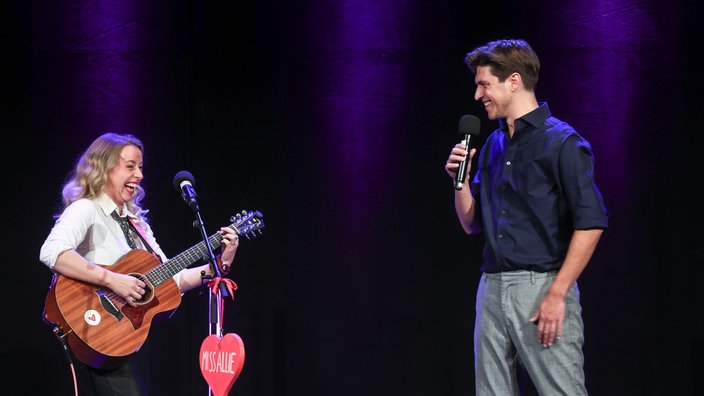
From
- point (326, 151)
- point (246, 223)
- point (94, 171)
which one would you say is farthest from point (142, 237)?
point (326, 151)

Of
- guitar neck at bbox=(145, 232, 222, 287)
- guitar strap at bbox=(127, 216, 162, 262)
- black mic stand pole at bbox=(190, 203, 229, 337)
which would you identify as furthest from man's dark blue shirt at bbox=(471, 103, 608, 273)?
guitar strap at bbox=(127, 216, 162, 262)

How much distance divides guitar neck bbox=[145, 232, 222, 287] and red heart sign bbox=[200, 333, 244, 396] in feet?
1.04

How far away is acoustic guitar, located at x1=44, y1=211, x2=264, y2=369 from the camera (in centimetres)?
296

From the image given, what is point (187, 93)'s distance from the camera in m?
4.10

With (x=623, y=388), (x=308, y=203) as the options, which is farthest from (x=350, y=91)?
(x=623, y=388)

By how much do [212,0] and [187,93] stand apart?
0.51 m

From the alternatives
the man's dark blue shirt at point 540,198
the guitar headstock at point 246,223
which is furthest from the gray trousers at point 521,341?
the guitar headstock at point 246,223

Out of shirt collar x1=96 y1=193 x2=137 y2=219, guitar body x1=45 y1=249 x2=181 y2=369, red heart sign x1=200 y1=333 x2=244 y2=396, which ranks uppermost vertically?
shirt collar x1=96 y1=193 x2=137 y2=219

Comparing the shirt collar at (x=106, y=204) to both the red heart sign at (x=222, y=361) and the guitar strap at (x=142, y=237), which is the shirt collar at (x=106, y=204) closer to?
the guitar strap at (x=142, y=237)

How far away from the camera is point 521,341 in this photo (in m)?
2.54

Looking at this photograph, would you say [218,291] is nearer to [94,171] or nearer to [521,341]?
[94,171]

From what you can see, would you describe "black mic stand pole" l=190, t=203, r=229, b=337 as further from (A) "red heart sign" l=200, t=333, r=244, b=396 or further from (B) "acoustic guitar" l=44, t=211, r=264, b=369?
(B) "acoustic guitar" l=44, t=211, r=264, b=369

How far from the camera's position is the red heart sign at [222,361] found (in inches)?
127

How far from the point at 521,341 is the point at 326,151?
181 cm
